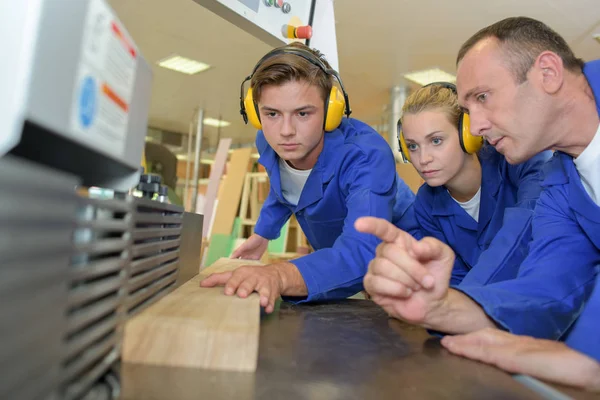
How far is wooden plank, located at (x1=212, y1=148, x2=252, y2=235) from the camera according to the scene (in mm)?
5016

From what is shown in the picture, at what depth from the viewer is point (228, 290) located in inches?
30.6

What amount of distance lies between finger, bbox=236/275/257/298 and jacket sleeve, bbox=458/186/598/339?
37cm

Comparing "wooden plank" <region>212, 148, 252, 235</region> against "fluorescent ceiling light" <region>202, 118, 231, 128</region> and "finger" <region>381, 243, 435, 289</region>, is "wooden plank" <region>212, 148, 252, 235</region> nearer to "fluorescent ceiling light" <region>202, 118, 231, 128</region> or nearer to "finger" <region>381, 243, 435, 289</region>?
"fluorescent ceiling light" <region>202, 118, 231, 128</region>

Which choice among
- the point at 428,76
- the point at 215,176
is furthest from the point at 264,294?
the point at 428,76

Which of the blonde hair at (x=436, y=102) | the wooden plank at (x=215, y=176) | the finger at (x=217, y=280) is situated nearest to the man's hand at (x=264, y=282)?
the finger at (x=217, y=280)

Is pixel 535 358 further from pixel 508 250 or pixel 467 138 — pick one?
pixel 467 138

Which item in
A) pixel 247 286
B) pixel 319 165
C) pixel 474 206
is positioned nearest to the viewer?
pixel 247 286

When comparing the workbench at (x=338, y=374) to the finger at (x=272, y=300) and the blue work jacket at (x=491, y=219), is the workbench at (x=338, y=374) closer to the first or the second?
the finger at (x=272, y=300)

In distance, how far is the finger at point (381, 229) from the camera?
Result: 57 centimetres

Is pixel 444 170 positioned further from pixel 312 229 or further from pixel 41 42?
pixel 41 42

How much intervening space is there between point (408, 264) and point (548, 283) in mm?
365

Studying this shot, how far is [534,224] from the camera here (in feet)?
3.29

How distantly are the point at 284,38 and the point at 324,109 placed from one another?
36 cm

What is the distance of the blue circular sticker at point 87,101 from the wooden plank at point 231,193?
15.1 feet
